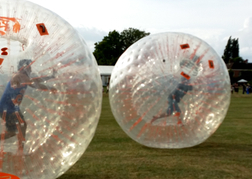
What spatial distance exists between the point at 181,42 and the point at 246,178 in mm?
2108

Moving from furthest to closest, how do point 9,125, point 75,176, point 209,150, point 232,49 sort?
point 232,49 < point 209,150 < point 75,176 < point 9,125

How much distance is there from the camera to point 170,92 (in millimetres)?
4230

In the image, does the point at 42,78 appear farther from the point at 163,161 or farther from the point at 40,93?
the point at 163,161

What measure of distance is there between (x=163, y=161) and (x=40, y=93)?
2210 millimetres

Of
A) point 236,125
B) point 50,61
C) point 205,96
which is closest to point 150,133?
point 205,96

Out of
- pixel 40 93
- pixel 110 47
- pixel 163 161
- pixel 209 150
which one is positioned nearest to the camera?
pixel 40 93

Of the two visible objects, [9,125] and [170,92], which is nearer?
[9,125]

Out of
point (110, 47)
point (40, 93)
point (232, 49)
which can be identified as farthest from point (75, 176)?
point (232, 49)

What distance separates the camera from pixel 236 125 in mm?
7227

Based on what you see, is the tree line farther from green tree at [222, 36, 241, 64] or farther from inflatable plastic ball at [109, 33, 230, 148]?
inflatable plastic ball at [109, 33, 230, 148]

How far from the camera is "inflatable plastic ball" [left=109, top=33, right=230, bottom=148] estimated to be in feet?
13.9

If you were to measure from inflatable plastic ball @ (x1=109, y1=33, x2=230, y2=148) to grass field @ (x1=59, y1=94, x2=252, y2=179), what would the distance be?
0.27 metres

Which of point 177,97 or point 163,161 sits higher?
point 177,97

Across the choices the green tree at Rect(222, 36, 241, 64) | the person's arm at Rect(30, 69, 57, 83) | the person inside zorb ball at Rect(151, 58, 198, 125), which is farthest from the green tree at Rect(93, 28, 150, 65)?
the person's arm at Rect(30, 69, 57, 83)
